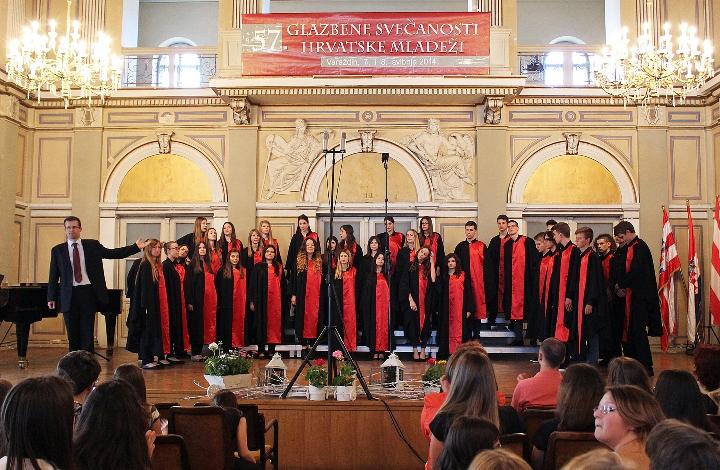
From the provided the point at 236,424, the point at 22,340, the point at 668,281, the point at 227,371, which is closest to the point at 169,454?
the point at 236,424

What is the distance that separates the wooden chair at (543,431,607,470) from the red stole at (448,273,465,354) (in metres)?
6.13

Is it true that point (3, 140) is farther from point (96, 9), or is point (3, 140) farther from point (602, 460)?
point (602, 460)

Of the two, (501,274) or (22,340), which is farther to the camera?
(501,274)

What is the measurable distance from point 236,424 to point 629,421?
2.27 m

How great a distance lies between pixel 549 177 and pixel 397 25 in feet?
11.8

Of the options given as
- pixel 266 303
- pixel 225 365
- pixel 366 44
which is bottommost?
pixel 225 365

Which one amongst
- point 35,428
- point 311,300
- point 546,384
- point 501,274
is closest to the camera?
point 35,428

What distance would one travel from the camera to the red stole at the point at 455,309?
374 inches

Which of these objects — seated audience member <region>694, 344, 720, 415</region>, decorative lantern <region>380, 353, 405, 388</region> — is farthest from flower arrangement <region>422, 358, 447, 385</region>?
seated audience member <region>694, 344, 720, 415</region>

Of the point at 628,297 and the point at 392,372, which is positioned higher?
the point at 628,297

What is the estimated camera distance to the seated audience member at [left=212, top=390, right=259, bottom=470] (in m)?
4.13

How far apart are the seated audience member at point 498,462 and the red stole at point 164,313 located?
782cm

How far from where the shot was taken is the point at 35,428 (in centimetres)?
225

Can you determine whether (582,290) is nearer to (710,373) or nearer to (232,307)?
(710,373)
